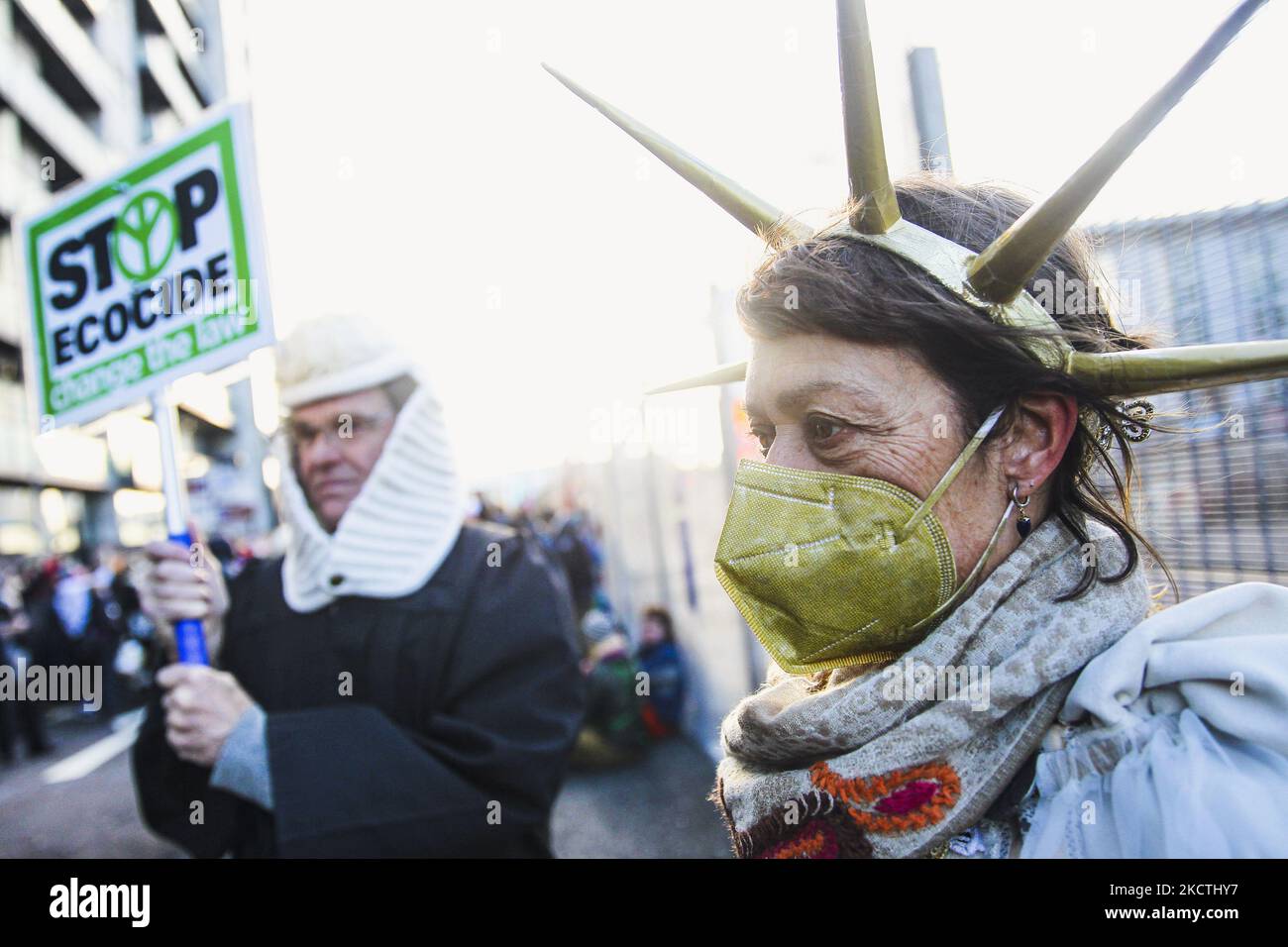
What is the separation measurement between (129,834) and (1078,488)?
7.26 metres

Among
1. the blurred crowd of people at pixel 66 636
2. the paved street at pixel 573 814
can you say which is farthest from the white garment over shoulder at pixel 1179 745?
the blurred crowd of people at pixel 66 636

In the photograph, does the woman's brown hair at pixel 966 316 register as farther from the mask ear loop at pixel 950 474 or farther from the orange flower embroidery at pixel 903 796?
the orange flower embroidery at pixel 903 796

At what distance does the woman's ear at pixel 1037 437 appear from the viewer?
1.28 m

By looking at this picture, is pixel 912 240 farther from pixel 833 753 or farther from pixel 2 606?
pixel 2 606

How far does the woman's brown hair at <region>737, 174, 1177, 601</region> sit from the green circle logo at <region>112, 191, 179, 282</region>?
1.85 meters

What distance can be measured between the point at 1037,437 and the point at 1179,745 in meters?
0.47

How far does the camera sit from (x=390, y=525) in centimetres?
246

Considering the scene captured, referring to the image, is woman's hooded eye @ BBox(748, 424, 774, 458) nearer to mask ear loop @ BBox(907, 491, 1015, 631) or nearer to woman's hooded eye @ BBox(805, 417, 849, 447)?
woman's hooded eye @ BBox(805, 417, 849, 447)

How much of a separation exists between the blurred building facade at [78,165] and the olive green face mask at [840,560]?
1443 cm

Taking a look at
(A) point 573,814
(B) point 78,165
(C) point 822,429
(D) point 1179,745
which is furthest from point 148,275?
(B) point 78,165

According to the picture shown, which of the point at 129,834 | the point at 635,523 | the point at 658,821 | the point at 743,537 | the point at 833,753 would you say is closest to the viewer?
the point at 833,753

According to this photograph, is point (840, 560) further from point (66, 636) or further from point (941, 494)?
point (66, 636)
